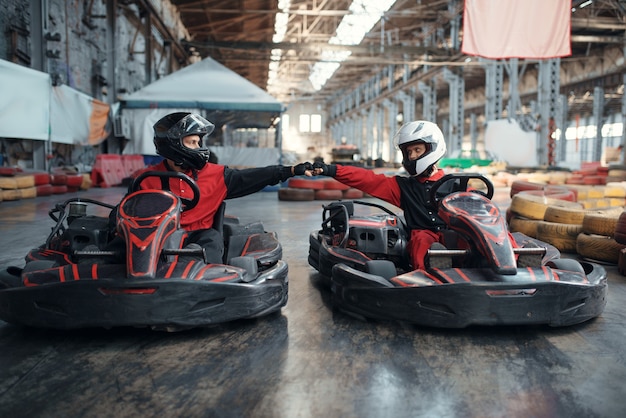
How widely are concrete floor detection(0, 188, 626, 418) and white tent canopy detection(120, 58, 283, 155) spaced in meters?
11.5

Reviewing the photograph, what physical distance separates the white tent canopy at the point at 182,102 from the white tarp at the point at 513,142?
7.65 m

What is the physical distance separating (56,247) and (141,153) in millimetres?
11424

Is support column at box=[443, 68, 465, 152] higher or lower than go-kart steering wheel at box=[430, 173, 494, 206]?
higher

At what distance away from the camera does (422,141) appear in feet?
10.9

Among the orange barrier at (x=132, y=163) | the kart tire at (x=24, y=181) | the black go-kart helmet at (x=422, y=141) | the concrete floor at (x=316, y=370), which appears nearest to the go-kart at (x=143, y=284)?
the concrete floor at (x=316, y=370)

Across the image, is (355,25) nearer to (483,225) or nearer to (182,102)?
(182,102)

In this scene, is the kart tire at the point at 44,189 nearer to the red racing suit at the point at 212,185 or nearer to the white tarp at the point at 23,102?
the white tarp at the point at 23,102

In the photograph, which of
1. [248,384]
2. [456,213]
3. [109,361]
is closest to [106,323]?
[109,361]

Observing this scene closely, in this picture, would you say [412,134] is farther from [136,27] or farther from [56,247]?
[136,27]

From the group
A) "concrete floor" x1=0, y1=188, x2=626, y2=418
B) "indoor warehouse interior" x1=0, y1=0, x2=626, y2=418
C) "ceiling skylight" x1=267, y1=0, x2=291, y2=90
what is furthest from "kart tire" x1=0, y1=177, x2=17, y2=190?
"ceiling skylight" x1=267, y1=0, x2=291, y2=90

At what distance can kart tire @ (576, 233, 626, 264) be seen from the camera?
4.33 metres

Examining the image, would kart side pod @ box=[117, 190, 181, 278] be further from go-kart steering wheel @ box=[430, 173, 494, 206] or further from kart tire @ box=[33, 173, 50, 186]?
kart tire @ box=[33, 173, 50, 186]

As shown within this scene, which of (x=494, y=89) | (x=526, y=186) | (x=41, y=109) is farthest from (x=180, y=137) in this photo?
(x=494, y=89)

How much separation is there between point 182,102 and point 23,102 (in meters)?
4.75
